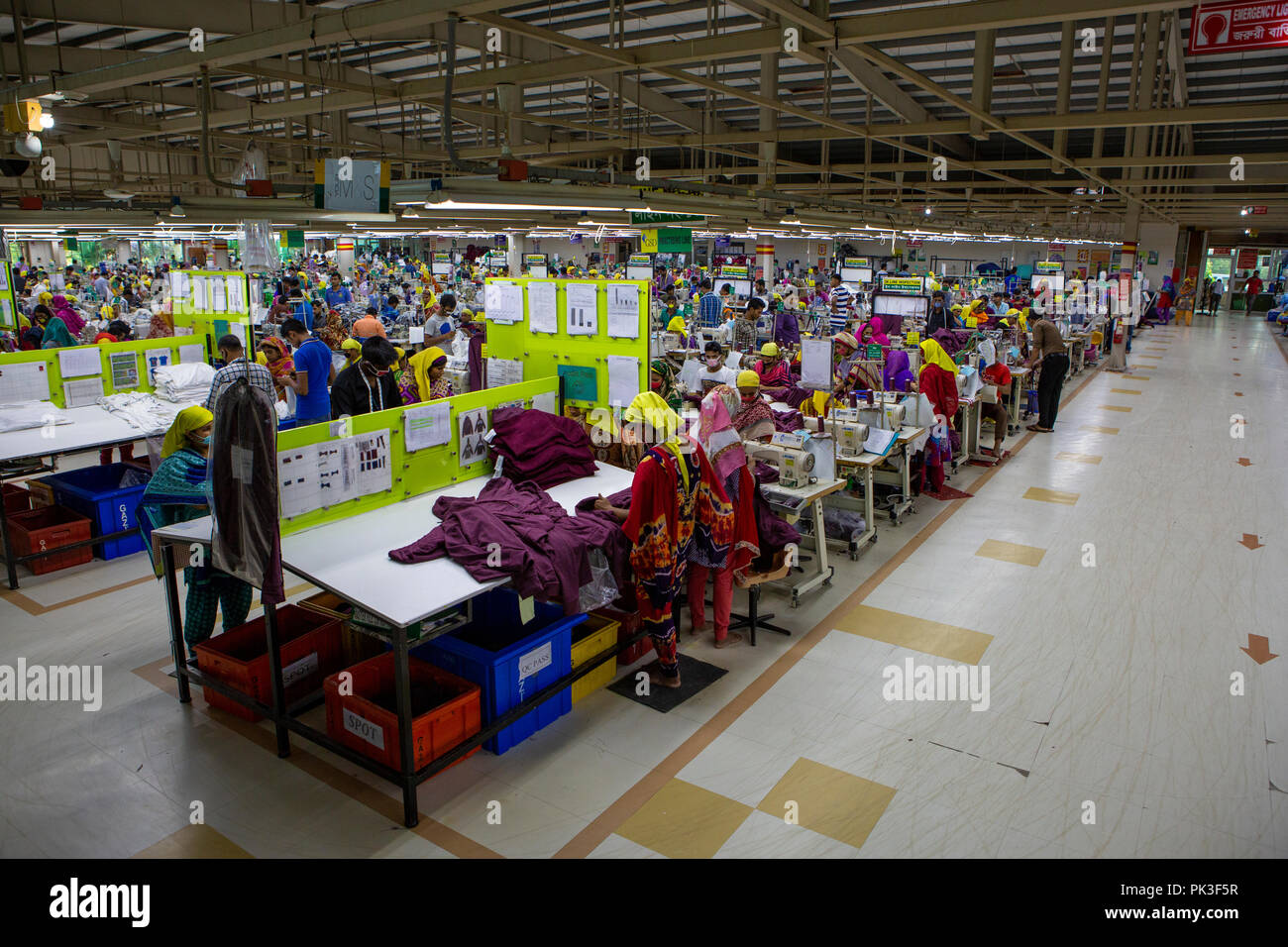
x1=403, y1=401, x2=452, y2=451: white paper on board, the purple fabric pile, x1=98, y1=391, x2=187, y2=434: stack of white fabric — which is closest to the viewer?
x1=403, y1=401, x2=452, y2=451: white paper on board

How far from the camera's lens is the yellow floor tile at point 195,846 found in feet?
10.6

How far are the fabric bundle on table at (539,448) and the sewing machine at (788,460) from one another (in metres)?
1.07

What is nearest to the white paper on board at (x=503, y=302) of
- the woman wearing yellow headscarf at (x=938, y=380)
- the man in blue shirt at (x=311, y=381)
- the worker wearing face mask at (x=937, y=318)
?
the man in blue shirt at (x=311, y=381)

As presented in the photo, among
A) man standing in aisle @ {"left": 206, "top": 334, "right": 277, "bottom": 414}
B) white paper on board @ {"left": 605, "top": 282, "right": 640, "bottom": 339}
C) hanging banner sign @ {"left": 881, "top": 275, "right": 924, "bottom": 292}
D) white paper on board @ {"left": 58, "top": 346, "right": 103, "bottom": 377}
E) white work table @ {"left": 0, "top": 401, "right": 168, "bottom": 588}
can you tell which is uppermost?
hanging banner sign @ {"left": 881, "top": 275, "right": 924, "bottom": 292}

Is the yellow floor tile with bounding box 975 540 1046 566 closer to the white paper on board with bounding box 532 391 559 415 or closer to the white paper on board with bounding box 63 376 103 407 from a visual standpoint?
the white paper on board with bounding box 532 391 559 415

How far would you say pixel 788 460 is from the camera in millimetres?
5508

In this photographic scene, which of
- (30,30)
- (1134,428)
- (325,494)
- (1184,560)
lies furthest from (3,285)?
(1134,428)

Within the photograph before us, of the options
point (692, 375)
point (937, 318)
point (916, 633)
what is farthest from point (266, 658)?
point (937, 318)

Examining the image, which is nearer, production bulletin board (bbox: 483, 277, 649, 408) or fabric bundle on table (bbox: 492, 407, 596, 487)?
fabric bundle on table (bbox: 492, 407, 596, 487)

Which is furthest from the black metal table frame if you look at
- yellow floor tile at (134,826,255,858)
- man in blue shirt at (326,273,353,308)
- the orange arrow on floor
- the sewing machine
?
man in blue shirt at (326,273,353,308)

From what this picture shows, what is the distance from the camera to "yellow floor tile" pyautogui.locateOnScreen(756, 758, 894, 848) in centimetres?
340

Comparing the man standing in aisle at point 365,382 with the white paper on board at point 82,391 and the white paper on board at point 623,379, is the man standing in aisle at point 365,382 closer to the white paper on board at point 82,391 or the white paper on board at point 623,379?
the white paper on board at point 623,379

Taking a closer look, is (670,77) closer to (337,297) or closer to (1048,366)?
(1048,366)

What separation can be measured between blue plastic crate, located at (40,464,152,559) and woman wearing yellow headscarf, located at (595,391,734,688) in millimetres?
4021
